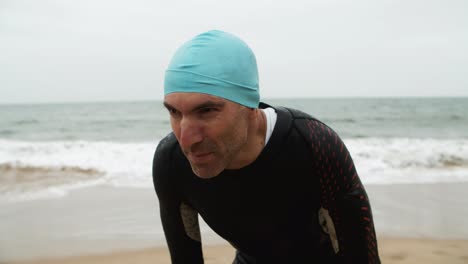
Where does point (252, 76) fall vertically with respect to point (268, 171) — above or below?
Answer: above

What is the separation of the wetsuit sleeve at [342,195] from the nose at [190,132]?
20.2 inches

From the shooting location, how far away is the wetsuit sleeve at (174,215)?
5.44ft

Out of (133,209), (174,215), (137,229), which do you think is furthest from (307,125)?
(133,209)

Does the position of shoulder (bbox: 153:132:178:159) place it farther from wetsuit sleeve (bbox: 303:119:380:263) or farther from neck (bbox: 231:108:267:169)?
wetsuit sleeve (bbox: 303:119:380:263)

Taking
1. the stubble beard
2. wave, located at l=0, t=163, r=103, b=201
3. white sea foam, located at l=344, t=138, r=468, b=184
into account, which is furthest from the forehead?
white sea foam, located at l=344, t=138, r=468, b=184

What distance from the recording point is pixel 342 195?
1.50 metres

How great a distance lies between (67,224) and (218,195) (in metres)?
4.62

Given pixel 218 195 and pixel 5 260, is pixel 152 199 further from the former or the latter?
pixel 218 195

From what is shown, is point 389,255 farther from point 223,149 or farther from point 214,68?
point 214,68

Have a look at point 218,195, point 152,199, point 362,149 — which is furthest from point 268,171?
point 362,149

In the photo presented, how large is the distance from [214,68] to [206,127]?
20cm

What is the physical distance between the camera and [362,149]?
12414mm

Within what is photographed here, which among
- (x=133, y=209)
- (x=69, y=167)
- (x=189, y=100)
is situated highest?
(x=189, y=100)

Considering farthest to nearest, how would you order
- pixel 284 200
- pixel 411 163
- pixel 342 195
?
pixel 411 163, pixel 284 200, pixel 342 195
